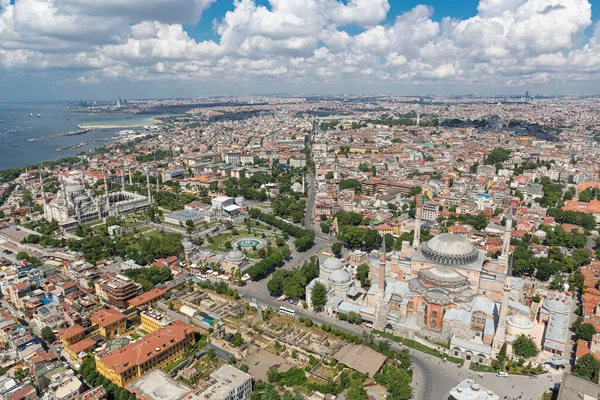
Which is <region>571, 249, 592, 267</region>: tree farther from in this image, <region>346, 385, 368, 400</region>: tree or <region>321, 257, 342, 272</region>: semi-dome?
<region>346, 385, 368, 400</region>: tree

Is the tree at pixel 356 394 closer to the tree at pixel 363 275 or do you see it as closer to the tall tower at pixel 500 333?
the tall tower at pixel 500 333

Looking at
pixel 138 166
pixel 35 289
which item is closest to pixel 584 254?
pixel 35 289

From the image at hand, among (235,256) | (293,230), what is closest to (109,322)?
(235,256)

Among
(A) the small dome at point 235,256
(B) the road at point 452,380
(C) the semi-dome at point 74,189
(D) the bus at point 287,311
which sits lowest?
(B) the road at point 452,380

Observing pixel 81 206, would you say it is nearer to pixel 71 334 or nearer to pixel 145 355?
pixel 71 334

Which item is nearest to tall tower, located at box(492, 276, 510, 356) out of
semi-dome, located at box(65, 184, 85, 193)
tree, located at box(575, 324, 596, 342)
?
tree, located at box(575, 324, 596, 342)

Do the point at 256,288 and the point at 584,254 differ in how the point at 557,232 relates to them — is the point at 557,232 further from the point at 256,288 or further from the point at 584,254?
the point at 256,288

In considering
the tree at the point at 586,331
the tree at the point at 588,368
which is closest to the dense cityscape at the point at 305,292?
the tree at the point at 588,368
